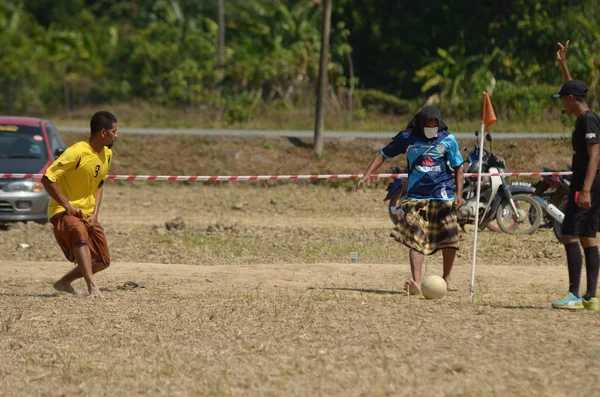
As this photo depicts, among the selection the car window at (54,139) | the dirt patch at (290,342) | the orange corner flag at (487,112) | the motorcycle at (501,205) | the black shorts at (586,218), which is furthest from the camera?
the car window at (54,139)

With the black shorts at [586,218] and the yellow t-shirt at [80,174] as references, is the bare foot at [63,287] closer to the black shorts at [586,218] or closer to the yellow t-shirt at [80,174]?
the yellow t-shirt at [80,174]

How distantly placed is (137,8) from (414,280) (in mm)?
48512

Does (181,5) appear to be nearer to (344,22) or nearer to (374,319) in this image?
(344,22)

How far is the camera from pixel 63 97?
4312cm

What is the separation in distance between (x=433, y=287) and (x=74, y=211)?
3319 mm

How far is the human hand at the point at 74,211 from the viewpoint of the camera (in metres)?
9.66

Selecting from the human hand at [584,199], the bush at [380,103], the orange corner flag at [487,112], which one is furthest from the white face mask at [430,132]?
the bush at [380,103]

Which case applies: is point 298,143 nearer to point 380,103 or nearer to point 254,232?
point 380,103

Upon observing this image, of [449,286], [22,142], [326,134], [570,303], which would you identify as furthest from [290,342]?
[326,134]

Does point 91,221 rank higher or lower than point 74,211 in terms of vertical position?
lower

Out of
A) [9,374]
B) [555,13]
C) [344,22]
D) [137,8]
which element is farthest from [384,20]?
[9,374]

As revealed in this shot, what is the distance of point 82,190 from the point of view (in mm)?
9875

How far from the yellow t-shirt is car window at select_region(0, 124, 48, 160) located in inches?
305

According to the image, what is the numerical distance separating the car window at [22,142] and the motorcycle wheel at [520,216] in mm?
7258
